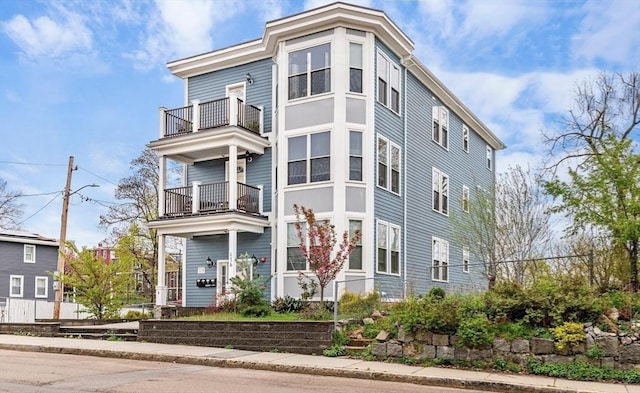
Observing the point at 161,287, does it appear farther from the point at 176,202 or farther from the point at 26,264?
the point at 26,264

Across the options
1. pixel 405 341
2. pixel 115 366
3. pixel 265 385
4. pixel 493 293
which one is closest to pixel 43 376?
pixel 115 366

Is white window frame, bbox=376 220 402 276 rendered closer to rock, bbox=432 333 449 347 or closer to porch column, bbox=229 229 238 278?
porch column, bbox=229 229 238 278

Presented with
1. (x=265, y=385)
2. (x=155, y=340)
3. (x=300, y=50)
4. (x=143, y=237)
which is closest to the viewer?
(x=265, y=385)

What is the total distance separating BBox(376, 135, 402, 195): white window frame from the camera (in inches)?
838

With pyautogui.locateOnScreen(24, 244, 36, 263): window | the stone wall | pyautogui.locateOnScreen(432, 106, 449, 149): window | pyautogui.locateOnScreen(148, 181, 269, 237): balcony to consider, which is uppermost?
pyautogui.locateOnScreen(432, 106, 449, 149): window

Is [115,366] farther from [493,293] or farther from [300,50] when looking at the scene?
[300,50]

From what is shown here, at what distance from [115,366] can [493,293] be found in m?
8.18

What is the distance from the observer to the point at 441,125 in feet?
90.0

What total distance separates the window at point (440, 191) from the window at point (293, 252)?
8.09m

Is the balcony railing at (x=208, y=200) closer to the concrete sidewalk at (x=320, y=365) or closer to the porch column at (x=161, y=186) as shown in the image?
the porch column at (x=161, y=186)

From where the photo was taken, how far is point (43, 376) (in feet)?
36.1

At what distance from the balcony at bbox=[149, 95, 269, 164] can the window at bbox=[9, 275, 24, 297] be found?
21242mm

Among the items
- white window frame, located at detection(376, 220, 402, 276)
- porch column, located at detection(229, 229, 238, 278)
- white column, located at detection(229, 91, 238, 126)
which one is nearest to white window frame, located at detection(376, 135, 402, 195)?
white window frame, located at detection(376, 220, 402, 276)

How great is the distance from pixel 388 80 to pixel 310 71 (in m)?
2.95
